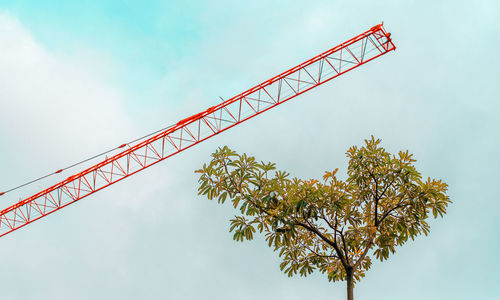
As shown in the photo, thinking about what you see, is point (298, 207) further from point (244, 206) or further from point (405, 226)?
point (405, 226)

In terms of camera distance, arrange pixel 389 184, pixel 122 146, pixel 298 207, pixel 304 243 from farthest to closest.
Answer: pixel 122 146
pixel 304 243
pixel 389 184
pixel 298 207

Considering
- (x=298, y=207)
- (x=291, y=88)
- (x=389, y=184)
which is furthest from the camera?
(x=291, y=88)

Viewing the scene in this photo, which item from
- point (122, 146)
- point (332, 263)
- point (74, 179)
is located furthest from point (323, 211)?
point (74, 179)

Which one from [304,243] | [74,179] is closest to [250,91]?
[74,179]

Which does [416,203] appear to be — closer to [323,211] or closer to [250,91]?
[323,211]

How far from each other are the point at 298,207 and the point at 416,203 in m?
3.68

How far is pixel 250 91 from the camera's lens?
35.7m

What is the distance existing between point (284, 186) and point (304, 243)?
3230mm

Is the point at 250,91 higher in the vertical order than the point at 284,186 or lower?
higher

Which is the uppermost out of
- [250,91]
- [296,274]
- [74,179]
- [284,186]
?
[250,91]

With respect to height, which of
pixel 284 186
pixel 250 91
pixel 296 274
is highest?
pixel 250 91

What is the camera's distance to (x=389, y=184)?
16219mm

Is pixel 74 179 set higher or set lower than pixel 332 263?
higher

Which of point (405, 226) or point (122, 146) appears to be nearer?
point (405, 226)
